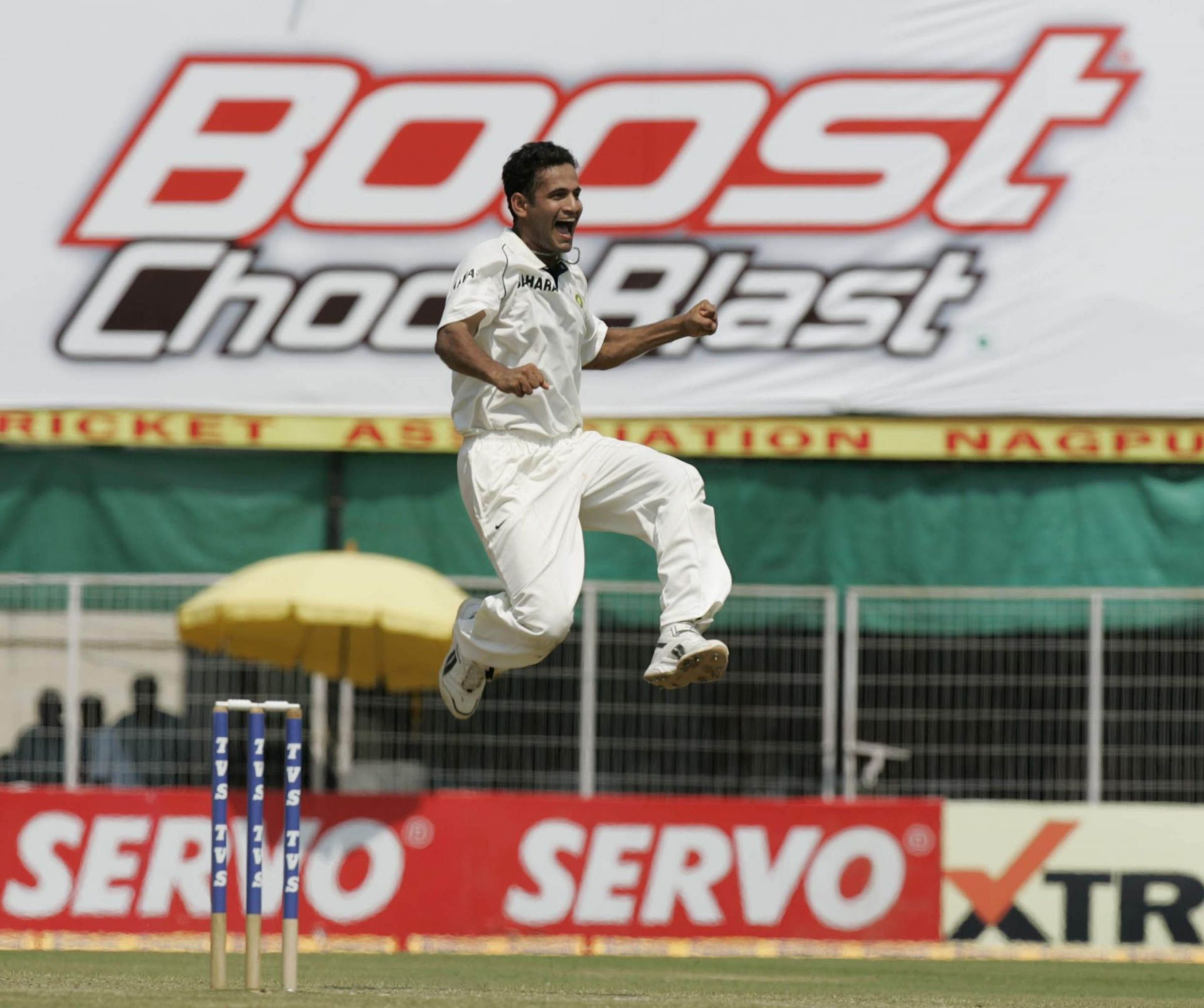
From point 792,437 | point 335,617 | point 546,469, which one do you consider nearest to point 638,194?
point 792,437

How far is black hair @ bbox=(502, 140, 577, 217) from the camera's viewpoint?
867 cm

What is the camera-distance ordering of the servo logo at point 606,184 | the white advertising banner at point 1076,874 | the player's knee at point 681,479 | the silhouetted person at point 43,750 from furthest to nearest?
1. the servo logo at point 606,184
2. the silhouetted person at point 43,750
3. the white advertising banner at point 1076,874
4. the player's knee at point 681,479

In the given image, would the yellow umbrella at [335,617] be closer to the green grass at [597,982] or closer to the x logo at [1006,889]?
the green grass at [597,982]

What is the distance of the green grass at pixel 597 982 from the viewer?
27.1ft

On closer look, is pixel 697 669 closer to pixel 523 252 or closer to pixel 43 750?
pixel 523 252

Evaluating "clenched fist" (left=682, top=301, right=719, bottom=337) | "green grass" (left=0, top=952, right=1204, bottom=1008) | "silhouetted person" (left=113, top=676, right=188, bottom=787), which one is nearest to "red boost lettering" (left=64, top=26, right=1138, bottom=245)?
"silhouetted person" (left=113, top=676, right=188, bottom=787)

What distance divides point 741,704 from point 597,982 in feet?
10.3

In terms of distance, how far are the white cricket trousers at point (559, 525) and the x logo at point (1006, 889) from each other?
17.8 feet

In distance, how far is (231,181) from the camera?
1625 cm

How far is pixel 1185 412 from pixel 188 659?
6477mm

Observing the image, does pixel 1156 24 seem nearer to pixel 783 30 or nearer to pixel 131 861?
pixel 783 30

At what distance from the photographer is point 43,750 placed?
1414 centimetres

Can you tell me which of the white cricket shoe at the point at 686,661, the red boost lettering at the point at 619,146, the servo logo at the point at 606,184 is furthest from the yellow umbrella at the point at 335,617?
the white cricket shoe at the point at 686,661

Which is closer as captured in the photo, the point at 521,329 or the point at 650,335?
the point at 521,329
